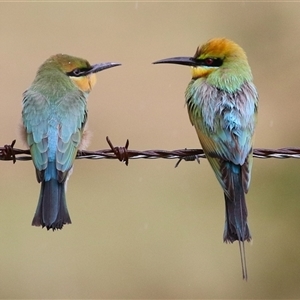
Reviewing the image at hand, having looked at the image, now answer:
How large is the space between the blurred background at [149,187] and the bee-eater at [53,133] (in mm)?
1812

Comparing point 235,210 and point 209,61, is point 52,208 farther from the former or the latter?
point 209,61

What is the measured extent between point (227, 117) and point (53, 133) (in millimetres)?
710

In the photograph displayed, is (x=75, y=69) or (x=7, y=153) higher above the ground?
(x=75, y=69)

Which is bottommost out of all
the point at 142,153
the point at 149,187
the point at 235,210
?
the point at 235,210

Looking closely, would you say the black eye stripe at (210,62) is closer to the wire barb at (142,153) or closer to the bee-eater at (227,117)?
the bee-eater at (227,117)

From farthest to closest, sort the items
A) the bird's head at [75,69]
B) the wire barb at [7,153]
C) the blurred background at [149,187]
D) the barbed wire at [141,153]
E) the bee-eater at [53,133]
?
the blurred background at [149,187], the bird's head at [75,69], the bee-eater at [53,133], the wire barb at [7,153], the barbed wire at [141,153]

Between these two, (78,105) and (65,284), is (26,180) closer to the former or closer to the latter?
(65,284)

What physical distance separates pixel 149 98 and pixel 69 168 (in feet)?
9.84

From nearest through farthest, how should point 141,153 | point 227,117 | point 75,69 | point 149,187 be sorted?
point 141,153, point 227,117, point 75,69, point 149,187

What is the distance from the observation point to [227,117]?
348 cm

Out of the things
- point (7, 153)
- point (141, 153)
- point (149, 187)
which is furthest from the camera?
point (149, 187)

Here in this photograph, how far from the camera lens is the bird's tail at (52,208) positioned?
11.0ft

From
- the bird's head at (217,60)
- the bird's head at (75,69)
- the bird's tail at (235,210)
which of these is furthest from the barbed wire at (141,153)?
the bird's head at (75,69)

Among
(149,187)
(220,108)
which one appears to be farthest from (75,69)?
(149,187)
